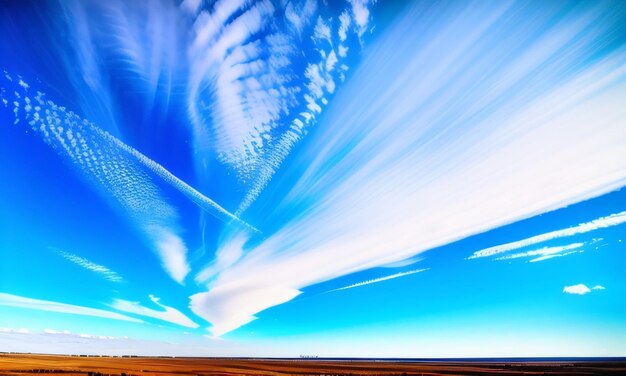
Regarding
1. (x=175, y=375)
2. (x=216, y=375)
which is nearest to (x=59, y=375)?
(x=175, y=375)

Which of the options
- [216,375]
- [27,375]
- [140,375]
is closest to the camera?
[27,375]

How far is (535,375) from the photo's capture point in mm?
41688

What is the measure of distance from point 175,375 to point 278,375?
43.1 feet

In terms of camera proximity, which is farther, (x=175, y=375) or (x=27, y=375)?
(x=175, y=375)

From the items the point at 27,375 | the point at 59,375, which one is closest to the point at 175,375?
the point at 59,375

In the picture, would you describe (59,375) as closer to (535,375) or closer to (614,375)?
(535,375)

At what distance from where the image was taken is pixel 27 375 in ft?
113

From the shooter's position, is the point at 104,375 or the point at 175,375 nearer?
the point at 104,375

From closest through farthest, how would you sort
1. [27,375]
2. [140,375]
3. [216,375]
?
[27,375] < [140,375] < [216,375]

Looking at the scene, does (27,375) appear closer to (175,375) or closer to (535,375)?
(175,375)

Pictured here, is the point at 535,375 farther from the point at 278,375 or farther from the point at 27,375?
the point at 27,375

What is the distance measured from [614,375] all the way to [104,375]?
2293 inches

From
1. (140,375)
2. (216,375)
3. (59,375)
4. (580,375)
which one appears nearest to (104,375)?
(140,375)

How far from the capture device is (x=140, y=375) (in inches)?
1449
